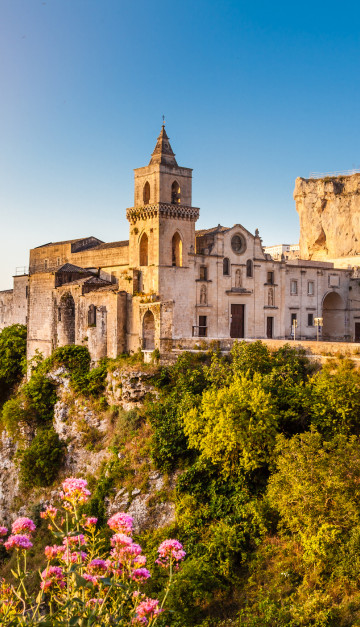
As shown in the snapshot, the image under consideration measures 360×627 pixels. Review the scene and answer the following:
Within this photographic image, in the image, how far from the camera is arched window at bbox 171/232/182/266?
117 feet

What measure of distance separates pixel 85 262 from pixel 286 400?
24.1m

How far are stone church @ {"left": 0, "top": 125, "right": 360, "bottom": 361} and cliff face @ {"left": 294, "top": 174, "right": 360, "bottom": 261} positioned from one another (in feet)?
23.6

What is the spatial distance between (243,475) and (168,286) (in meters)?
16.1

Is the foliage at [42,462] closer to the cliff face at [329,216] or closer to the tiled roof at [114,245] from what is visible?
the tiled roof at [114,245]

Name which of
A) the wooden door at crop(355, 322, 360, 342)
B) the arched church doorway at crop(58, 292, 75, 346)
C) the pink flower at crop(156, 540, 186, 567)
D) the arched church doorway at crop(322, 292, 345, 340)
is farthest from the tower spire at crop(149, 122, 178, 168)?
the pink flower at crop(156, 540, 186, 567)

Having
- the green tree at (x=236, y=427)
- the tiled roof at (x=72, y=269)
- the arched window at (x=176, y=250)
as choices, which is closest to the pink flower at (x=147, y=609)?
the green tree at (x=236, y=427)

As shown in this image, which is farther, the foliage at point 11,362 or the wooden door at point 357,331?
the wooden door at point 357,331

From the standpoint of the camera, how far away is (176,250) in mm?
36000

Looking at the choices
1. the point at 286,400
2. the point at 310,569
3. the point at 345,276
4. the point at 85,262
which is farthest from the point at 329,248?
the point at 310,569

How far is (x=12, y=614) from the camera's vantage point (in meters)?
6.47

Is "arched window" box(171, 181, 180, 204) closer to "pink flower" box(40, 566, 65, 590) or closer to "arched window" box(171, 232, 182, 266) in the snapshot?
"arched window" box(171, 232, 182, 266)

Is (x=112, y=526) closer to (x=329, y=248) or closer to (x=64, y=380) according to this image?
(x=64, y=380)

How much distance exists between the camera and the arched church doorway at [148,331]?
102 ft

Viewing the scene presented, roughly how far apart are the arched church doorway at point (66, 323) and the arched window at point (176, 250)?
22.9ft
